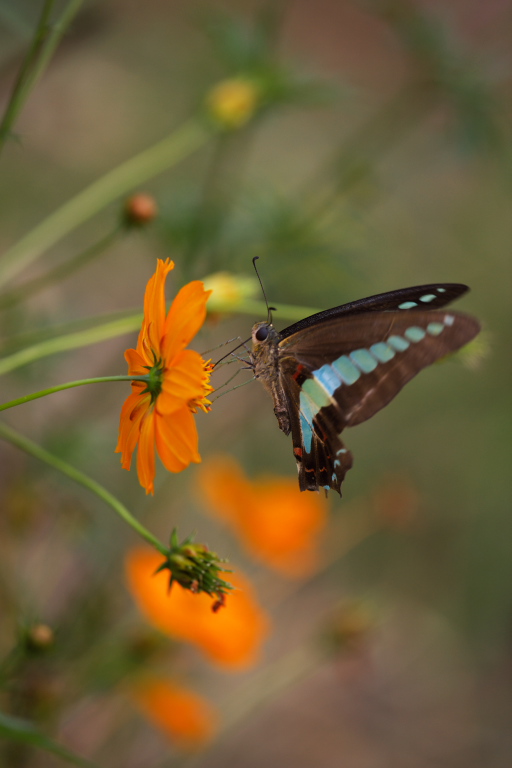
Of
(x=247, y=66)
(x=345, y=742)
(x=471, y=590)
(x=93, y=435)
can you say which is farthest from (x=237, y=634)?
(x=471, y=590)

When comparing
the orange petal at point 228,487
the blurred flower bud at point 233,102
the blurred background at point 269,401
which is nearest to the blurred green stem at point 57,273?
the blurred background at point 269,401

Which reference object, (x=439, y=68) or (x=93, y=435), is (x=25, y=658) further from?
(x=439, y=68)

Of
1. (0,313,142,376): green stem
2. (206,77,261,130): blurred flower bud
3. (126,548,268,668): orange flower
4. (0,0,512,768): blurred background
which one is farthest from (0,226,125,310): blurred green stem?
(126,548,268,668): orange flower

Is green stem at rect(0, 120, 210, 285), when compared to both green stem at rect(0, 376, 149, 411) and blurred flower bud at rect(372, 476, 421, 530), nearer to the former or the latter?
green stem at rect(0, 376, 149, 411)

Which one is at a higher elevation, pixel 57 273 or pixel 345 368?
pixel 57 273

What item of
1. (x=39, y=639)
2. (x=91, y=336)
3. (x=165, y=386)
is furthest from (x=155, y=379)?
(x=39, y=639)

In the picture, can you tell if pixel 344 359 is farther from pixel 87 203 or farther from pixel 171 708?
pixel 171 708
